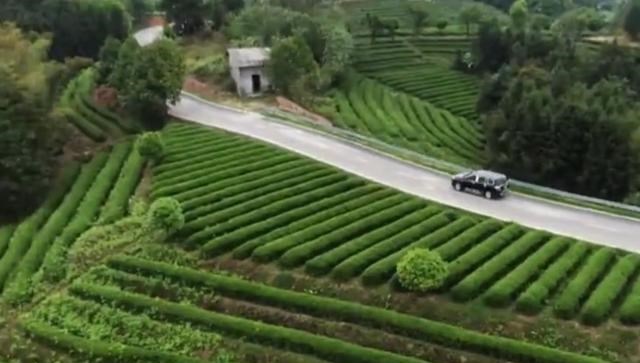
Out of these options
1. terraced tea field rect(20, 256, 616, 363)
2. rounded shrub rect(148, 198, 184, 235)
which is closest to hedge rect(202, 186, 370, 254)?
rounded shrub rect(148, 198, 184, 235)

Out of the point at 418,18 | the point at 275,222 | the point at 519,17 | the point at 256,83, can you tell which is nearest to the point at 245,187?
the point at 275,222

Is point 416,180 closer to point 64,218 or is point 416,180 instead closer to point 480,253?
point 480,253

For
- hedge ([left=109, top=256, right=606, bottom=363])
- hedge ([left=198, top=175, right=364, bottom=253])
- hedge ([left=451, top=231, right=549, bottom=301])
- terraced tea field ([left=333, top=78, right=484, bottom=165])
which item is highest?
hedge ([left=198, top=175, right=364, bottom=253])

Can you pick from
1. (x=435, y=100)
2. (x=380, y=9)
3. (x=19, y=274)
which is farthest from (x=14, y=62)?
(x=380, y=9)

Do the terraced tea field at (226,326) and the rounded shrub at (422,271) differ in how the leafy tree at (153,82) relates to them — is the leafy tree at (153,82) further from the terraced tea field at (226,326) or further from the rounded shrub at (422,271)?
the rounded shrub at (422,271)

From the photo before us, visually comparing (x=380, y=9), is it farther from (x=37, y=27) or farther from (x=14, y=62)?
(x=14, y=62)

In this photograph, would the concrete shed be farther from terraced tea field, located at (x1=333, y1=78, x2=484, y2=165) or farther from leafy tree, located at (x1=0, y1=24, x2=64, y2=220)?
leafy tree, located at (x1=0, y1=24, x2=64, y2=220)
